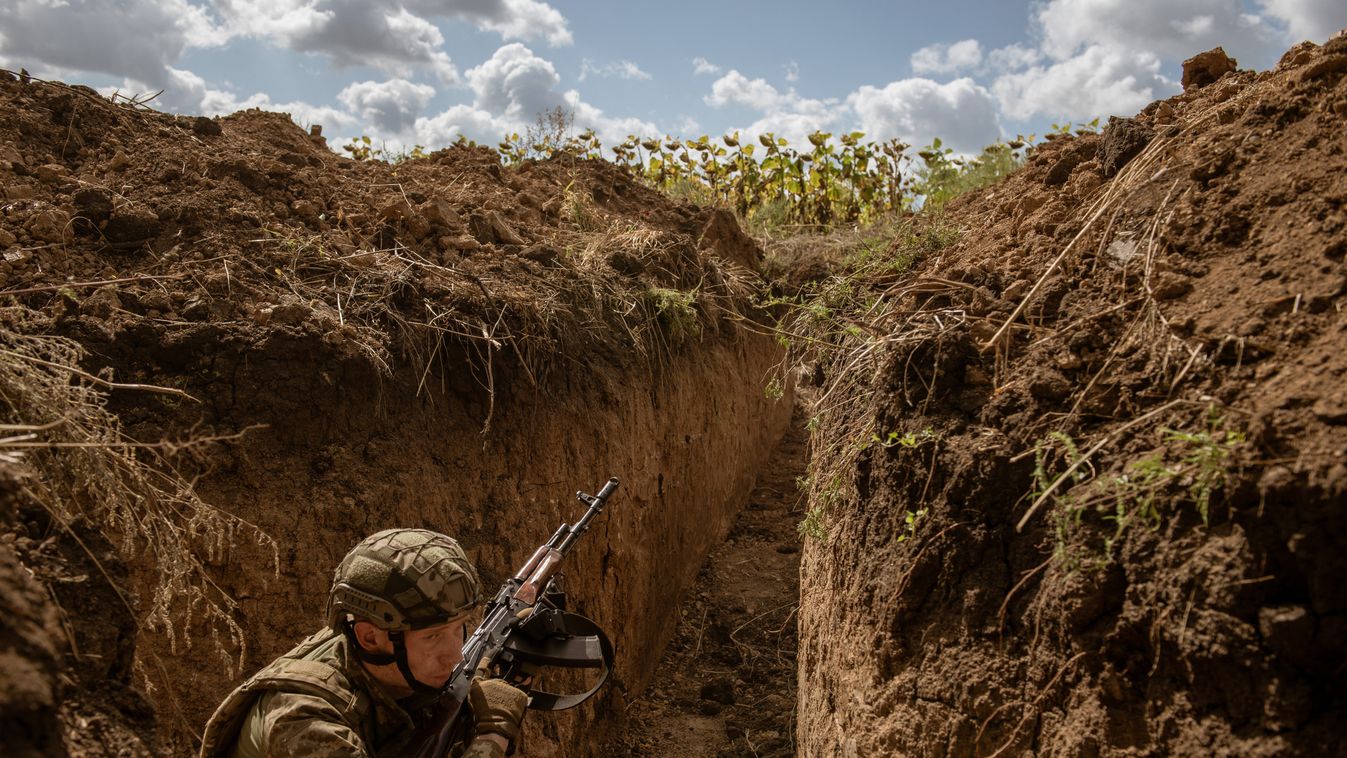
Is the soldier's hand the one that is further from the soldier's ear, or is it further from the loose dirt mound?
the loose dirt mound

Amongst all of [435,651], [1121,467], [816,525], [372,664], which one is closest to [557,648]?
[435,651]

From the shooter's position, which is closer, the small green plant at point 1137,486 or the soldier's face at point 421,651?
the small green plant at point 1137,486

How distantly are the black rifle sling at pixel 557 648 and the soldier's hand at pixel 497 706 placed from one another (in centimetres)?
14

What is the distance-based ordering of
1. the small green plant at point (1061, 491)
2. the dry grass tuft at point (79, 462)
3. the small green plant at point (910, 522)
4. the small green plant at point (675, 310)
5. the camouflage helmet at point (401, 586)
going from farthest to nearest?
the small green plant at point (675, 310) < the small green plant at point (910, 522) < the camouflage helmet at point (401, 586) < the dry grass tuft at point (79, 462) < the small green plant at point (1061, 491)

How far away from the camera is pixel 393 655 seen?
2.88 metres

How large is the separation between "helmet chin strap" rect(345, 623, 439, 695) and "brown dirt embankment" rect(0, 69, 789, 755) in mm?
459

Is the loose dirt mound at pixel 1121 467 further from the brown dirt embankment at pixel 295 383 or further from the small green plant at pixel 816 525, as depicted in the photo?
the brown dirt embankment at pixel 295 383

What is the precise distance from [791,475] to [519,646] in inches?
223

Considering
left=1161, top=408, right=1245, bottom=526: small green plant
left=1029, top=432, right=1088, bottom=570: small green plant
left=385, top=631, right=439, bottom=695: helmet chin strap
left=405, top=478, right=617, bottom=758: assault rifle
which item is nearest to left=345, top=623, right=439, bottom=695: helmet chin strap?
left=385, top=631, right=439, bottom=695: helmet chin strap

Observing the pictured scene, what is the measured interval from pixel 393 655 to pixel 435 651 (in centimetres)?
13

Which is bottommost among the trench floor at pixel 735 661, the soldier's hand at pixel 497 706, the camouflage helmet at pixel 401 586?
the trench floor at pixel 735 661

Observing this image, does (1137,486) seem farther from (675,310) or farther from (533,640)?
(675,310)

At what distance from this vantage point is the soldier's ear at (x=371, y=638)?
9.37 feet

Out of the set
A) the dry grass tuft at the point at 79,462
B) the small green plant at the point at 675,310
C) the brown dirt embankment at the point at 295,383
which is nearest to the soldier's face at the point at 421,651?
the dry grass tuft at the point at 79,462
